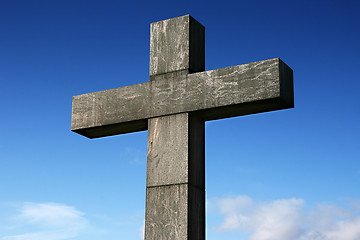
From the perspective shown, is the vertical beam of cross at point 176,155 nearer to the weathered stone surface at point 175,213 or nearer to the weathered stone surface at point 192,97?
the weathered stone surface at point 175,213

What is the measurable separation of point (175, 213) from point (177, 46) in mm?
1923

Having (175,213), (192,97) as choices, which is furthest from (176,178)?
(192,97)

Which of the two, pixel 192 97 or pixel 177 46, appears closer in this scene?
pixel 192 97

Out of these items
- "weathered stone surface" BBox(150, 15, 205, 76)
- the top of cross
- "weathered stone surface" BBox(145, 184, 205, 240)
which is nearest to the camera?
"weathered stone surface" BBox(145, 184, 205, 240)

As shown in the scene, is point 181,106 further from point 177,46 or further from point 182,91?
point 177,46

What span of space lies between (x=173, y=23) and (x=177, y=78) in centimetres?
73

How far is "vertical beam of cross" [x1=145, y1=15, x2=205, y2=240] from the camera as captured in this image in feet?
17.5

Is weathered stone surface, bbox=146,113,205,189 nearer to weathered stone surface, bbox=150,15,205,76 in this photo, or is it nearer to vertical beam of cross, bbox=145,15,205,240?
vertical beam of cross, bbox=145,15,205,240

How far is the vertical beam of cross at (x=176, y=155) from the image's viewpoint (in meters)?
5.34

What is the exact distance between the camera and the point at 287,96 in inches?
214

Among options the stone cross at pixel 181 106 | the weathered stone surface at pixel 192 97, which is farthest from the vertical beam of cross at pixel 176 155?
the weathered stone surface at pixel 192 97

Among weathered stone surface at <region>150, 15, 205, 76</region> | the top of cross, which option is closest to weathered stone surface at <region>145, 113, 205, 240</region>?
the top of cross

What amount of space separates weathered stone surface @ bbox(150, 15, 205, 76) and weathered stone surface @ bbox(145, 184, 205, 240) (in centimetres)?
139

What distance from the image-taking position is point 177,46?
6.04 m
